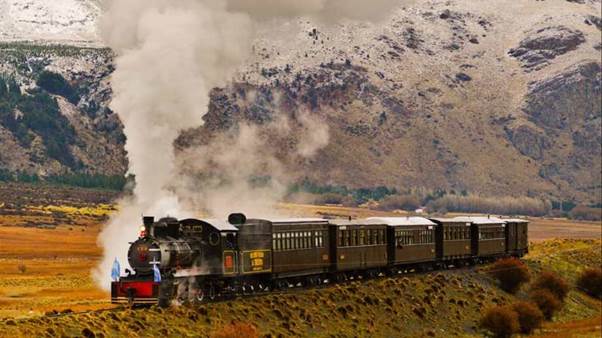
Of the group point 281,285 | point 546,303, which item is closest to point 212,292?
point 281,285

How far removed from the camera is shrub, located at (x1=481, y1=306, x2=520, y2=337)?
6362 centimetres

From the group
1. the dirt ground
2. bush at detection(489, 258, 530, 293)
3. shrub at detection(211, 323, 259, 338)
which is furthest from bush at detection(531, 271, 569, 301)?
shrub at detection(211, 323, 259, 338)

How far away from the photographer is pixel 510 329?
63.6 meters

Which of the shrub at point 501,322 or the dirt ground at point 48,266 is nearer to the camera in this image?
the shrub at point 501,322

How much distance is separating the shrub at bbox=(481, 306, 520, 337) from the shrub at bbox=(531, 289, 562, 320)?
11180mm

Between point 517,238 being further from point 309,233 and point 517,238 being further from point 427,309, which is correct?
point 309,233

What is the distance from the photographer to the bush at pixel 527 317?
67438 millimetres

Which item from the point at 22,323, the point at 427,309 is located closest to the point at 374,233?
the point at 427,309

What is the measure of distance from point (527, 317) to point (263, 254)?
72.3ft

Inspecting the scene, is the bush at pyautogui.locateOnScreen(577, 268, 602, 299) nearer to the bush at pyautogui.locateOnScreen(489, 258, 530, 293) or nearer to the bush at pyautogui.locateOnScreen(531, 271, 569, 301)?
the bush at pyautogui.locateOnScreen(531, 271, 569, 301)

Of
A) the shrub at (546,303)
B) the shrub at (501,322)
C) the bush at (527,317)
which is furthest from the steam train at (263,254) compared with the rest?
the bush at (527,317)

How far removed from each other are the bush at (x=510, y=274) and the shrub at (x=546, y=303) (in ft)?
12.3

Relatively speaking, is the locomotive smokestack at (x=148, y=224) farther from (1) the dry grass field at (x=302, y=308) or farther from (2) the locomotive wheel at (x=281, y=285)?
(2) the locomotive wheel at (x=281, y=285)

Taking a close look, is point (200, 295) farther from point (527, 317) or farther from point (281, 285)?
point (527, 317)
